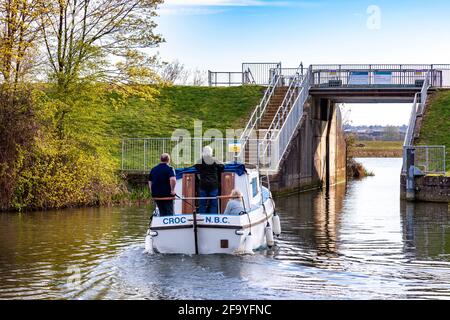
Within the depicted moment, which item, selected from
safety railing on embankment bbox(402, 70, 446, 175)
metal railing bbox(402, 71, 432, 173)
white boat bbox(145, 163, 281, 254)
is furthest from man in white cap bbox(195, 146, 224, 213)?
metal railing bbox(402, 71, 432, 173)

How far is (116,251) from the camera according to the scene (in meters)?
21.9

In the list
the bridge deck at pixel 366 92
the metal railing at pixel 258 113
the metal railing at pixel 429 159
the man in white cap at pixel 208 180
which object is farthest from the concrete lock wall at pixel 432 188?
the man in white cap at pixel 208 180

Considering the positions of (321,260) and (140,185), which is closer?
(321,260)

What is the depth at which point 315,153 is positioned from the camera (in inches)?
2029

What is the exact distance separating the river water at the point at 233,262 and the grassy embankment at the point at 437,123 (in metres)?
11.7

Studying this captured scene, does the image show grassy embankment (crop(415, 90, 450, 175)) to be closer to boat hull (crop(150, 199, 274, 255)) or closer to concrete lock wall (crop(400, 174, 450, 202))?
concrete lock wall (crop(400, 174, 450, 202))

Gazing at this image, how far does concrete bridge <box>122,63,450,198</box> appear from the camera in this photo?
139ft

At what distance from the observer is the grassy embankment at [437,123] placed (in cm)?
4294

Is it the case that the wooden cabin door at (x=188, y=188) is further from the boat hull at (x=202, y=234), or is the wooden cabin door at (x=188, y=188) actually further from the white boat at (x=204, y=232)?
the boat hull at (x=202, y=234)

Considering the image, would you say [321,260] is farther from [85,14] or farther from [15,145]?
[85,14]

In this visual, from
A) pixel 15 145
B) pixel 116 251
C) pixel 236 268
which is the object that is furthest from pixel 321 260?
pixel 15 145

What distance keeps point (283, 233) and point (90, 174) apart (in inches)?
417
